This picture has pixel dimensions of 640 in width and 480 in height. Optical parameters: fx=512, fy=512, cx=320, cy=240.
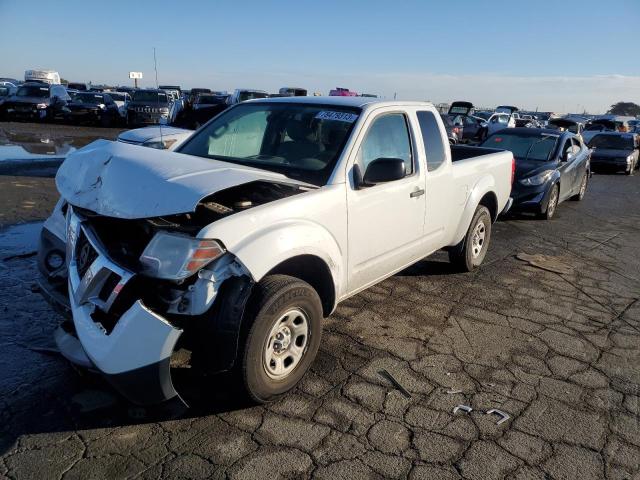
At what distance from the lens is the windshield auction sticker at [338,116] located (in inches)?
156

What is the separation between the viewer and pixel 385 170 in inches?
142

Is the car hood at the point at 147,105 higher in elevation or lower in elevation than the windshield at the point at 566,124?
higher

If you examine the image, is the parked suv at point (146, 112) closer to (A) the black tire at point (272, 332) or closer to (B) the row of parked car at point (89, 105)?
(B) the row of parked car at point (89, 105)

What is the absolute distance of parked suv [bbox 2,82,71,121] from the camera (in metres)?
23.7

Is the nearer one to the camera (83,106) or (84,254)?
(84,254)

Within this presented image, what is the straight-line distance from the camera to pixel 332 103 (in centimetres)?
421

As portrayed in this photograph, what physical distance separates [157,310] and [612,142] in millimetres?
20479

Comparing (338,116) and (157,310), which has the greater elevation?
(338,116)

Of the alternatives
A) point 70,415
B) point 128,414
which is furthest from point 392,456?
point 70,415

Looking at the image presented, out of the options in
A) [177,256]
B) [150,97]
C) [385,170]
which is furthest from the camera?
[150,97]

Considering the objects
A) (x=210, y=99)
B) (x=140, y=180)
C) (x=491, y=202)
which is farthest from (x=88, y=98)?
(x=140, y=180)

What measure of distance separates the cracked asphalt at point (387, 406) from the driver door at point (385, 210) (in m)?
0.62

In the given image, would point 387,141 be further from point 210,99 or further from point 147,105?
point 147,105

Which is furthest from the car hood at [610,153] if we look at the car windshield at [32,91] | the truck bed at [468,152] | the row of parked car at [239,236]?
the car windshield at [32,91]
